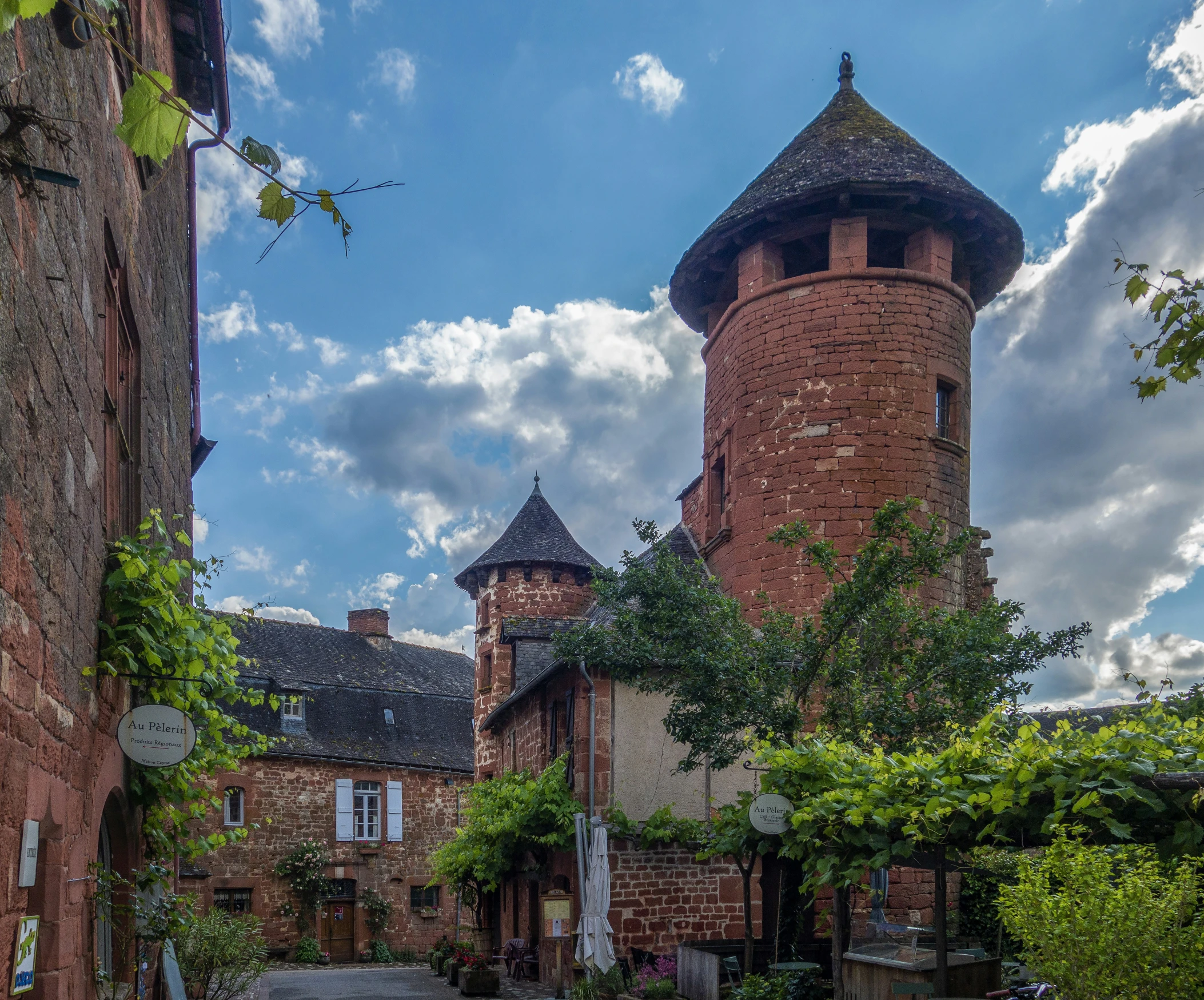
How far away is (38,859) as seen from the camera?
3979 millimetres

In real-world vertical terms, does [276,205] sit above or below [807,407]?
below

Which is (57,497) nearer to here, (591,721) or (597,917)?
(597,917)

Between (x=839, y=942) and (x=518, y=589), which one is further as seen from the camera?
(x=518, y=589)

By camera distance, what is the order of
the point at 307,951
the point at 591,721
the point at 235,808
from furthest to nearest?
the point at 235,808, the point at 307,951, the point at 591,721

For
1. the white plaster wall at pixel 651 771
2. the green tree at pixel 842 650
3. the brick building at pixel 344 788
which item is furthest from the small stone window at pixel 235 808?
the green tree at pixel 842 650

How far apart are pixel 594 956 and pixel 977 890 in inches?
215

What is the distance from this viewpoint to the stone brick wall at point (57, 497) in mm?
3316

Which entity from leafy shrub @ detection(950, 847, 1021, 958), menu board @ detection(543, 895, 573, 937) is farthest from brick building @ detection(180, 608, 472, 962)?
leafy shrub @ detection(950, 847, 1021, 958)

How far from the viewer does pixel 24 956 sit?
Answer: 356cm

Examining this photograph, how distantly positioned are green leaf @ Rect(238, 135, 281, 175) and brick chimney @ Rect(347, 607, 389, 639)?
3079cm

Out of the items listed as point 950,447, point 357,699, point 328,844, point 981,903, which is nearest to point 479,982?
point 981,903

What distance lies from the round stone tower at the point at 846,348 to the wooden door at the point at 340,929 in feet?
44.6

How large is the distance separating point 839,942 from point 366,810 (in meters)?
19.5

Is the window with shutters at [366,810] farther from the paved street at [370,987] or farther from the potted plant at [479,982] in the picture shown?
the potted plant at [479,982]
